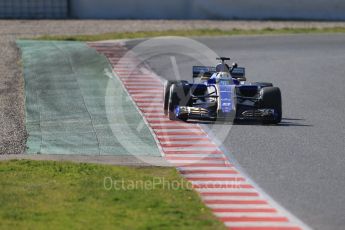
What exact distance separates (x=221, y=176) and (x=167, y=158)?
1.84m

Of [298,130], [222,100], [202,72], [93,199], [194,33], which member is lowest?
[194,33]

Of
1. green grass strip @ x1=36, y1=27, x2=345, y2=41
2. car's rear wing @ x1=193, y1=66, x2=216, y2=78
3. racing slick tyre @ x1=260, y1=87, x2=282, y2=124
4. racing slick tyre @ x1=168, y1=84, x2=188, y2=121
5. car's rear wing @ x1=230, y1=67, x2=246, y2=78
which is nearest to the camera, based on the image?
racing slick tyre @ x1=260, y1=87, x2=282, y2=124

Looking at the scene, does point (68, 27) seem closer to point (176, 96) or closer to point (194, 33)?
point (194, 33)

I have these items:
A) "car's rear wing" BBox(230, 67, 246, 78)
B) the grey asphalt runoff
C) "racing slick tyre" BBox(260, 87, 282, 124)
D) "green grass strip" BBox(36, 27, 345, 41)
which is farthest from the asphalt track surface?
the grey asphalt runoff

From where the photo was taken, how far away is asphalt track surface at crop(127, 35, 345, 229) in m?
13.1

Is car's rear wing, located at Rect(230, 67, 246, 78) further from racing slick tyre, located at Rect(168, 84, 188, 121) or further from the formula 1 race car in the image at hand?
racing slick tyre, located at Rect(168, 84, 188, 121)

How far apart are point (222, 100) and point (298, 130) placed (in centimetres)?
177

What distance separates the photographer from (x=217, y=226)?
11.3 meters

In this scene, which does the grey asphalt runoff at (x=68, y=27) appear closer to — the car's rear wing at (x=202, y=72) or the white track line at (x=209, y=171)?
the white track line at (x=209, y=171)

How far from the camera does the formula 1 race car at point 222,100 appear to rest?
18.6 metres

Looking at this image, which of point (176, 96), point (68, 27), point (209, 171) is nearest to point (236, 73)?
point (176, 96)

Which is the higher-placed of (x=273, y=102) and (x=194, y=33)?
(x=273, y=102)

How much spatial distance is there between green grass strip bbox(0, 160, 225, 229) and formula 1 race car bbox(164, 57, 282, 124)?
3.74 m

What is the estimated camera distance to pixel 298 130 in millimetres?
18156
